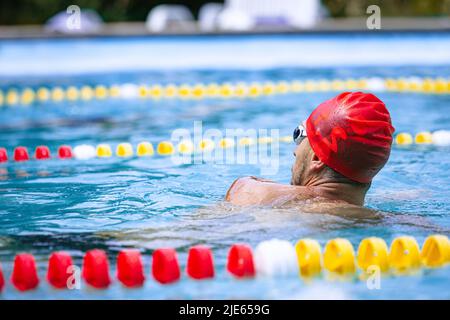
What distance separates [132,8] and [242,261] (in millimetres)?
17578

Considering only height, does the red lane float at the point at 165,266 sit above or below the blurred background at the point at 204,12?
below

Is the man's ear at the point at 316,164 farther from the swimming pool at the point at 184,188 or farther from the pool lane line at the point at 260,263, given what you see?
the pool lane line at the point at 260,263

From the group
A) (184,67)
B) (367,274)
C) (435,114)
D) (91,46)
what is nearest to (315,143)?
(367,274)

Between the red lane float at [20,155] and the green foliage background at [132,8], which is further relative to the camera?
the green foliage background at [132,8]

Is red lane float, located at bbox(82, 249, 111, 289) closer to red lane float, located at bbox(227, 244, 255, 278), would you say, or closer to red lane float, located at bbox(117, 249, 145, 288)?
red lane float, located at bbox(117, 249, 145, 288)

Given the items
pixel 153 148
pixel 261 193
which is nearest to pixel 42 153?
pixel 153 148

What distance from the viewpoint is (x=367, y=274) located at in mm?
3135

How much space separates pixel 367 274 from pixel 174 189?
1.78 meters

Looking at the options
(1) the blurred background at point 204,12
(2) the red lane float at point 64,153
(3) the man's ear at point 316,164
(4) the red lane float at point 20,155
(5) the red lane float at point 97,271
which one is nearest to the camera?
(5) the red lane float at point 97,271

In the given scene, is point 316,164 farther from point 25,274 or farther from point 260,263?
point 25,274

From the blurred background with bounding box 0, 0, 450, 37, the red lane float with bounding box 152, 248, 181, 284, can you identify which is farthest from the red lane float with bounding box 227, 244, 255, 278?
the blurred background with bounding box 0, 0, 450, 37

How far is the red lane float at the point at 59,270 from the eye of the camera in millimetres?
3021

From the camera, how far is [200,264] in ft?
10.0

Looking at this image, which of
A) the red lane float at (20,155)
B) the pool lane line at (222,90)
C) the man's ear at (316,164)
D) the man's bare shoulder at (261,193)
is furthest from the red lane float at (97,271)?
the pool lane line at (222,90)
